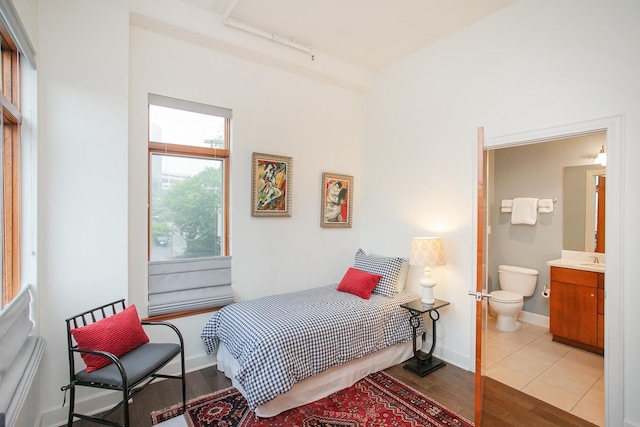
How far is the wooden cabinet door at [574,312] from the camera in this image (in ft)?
10.9

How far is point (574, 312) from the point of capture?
3.44 m

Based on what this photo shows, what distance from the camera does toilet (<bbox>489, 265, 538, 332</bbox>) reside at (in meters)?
3.80

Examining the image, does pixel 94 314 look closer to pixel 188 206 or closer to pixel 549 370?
pixel 188 206

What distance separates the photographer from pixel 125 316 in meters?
2.21

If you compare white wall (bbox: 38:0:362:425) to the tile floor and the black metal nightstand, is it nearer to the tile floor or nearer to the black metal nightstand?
the black metal nightstand

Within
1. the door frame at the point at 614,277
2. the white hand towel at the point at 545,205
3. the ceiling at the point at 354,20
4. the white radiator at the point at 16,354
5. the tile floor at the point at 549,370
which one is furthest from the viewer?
the white hand towel at the point at 545,205

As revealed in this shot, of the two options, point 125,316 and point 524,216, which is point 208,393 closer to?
point 125,316

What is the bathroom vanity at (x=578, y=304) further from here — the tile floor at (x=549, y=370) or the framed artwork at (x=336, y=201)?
the framed artwork at (x=336, y=201)

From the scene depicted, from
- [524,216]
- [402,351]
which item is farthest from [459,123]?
[402,351]

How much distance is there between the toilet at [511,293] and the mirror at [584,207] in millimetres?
586

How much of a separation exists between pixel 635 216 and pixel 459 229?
48.8 inches

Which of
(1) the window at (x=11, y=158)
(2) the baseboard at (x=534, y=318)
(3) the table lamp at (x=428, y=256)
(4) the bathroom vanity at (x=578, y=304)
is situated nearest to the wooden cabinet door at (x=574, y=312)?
(4) the bathroom vanity at (x=578, y=304)

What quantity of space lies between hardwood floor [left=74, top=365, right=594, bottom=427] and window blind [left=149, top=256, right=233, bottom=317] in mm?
607

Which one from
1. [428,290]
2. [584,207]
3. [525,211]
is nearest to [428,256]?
[428,290]
